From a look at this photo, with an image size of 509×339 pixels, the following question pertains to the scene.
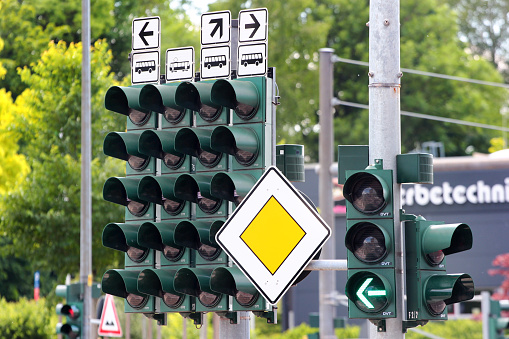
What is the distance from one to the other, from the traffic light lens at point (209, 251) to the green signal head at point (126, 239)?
1.86 feet

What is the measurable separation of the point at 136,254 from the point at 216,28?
6.68ft

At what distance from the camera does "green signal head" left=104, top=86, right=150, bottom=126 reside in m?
8.62

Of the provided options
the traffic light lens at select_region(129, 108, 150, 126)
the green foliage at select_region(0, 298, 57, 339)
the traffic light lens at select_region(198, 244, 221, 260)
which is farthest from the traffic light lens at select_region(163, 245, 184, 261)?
the green foliage at select_region(0, 298, 57, 339)

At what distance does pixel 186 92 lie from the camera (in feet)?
26.8

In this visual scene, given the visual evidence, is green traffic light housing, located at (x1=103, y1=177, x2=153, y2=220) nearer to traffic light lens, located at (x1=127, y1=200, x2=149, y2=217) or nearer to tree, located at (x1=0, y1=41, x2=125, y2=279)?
traffic light lens, located at (x1=127, y1=200, x2=149, y2=217)

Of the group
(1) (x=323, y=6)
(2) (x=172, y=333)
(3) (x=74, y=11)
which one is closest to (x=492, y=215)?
(2) (x=172, y=333)

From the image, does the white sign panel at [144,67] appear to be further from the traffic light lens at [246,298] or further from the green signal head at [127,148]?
the traffic light lens at [246,298]

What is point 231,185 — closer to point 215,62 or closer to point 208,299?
point 208,299

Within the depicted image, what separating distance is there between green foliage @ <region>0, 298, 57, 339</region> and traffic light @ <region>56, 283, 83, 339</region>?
7.91m

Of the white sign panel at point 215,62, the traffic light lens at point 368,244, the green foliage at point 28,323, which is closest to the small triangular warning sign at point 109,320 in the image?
the green foliage at point 28,323

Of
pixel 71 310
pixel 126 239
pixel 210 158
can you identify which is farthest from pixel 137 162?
pixel 71 310

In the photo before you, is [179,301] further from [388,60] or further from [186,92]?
[388,60]

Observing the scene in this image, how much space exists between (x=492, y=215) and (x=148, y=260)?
25.4 metres

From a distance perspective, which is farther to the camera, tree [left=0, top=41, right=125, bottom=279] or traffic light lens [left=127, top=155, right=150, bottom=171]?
tree [left=0, top=41, right=125, bottom=279]
